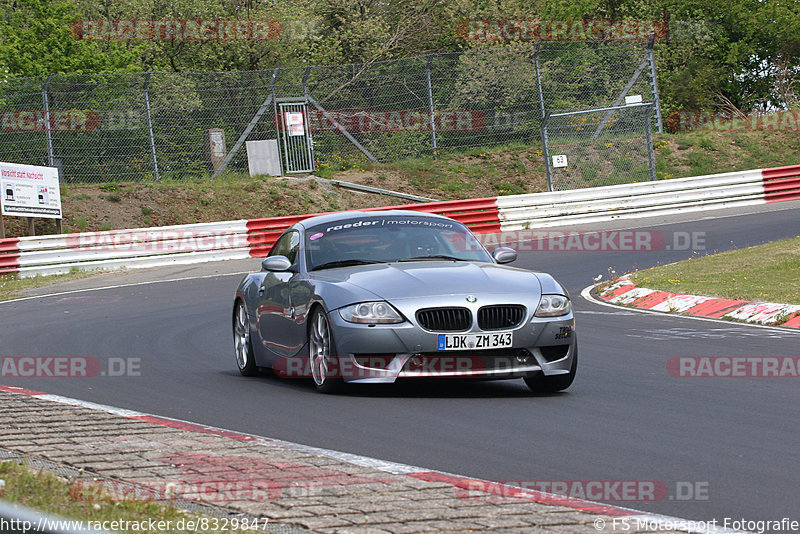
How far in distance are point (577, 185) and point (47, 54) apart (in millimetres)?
23205

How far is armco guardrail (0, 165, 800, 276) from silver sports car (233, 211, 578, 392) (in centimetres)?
1176

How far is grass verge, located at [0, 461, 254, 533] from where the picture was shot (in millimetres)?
4066

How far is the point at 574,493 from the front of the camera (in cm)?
507

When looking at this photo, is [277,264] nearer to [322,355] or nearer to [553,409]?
[322,355]

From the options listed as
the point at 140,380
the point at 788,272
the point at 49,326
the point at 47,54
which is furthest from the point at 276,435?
the point at 47,54

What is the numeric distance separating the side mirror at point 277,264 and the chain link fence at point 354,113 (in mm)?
18556

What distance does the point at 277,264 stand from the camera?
9.16 meters

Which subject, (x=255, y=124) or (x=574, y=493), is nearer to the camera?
(x=574, y=493)

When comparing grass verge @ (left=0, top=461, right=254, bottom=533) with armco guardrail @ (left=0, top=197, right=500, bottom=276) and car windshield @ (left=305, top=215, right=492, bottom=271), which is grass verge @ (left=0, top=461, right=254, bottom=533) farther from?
armco guardrail @ (left=0, top=197, right=500, bottom=276)

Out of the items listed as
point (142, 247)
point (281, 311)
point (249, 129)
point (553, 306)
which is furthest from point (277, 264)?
point (249, 129)

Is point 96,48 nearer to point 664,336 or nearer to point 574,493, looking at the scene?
point 664,336

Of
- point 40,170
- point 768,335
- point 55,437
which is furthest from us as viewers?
point 40,170

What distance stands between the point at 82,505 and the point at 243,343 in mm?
6031

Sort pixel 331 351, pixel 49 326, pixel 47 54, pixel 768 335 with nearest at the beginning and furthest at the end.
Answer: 1. pixel 331 351
2. pixel 768 335
3. pixel 49 326
4. pixel 47 54
